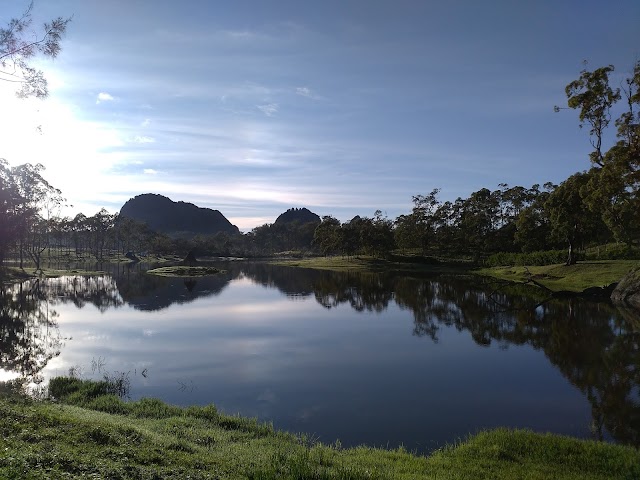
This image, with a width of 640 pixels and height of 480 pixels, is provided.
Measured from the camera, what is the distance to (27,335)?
26.6 meters

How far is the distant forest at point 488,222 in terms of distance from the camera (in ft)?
119

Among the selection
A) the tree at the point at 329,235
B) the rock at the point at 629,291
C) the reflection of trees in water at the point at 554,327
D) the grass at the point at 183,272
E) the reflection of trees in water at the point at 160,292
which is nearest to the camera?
the reflection of trees in water at the point at 554,327

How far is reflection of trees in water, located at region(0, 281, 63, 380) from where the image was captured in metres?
20.3

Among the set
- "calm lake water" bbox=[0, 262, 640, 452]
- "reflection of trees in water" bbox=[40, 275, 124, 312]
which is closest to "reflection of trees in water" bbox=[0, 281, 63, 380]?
"calm lake water" bbox=[0, 262, 640, 452]

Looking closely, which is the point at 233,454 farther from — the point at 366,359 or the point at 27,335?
the point at 27,335

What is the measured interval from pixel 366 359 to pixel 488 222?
79.5 m

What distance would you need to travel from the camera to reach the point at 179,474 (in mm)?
7699

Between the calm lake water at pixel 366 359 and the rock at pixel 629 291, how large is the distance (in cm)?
202

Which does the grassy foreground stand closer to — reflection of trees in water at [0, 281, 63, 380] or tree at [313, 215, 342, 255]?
reflection of trees in water at [0, 281, 63, 380]

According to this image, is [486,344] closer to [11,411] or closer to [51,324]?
[11,411]

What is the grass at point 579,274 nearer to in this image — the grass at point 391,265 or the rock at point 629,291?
the rock at point 629,291

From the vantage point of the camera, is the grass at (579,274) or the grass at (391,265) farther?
the grass at (391,265)

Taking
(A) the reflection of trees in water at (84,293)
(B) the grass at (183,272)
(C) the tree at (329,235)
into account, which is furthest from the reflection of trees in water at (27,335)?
(C) the tree at (329,235)

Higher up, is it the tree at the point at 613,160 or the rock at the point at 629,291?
the tree at the point at 613,160
